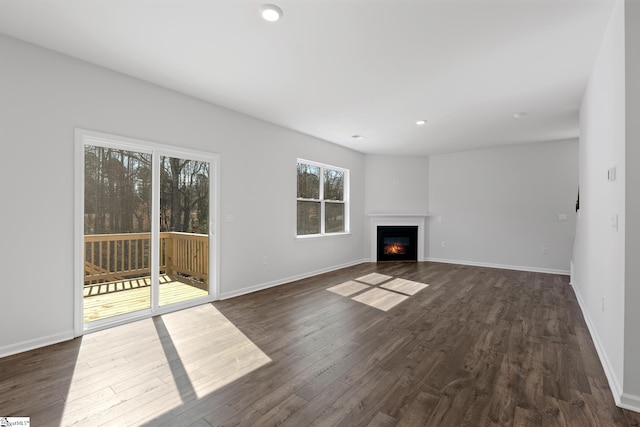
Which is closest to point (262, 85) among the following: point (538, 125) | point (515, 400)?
point (515, 400)

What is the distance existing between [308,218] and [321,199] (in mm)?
569

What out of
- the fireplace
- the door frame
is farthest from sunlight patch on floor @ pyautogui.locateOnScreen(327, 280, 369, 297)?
the fireplace

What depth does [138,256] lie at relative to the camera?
3562 mm

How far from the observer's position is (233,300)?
4.30 metres

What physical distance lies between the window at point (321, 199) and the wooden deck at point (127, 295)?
2.41 m

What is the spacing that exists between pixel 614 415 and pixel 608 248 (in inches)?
46.3

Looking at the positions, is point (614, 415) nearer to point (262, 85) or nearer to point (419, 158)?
point (262, 85)

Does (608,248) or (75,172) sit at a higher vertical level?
(75,172)

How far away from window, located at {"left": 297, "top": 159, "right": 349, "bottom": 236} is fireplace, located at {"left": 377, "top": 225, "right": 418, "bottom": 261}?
→ 3.88ft

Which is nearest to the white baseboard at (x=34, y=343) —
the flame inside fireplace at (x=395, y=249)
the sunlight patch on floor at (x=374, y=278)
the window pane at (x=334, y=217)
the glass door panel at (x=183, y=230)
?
the glass door panel at (x=183, y=230)

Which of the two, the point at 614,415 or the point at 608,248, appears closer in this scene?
the point at 614,415

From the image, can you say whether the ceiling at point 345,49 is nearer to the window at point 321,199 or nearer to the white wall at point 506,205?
the window at point 321,199

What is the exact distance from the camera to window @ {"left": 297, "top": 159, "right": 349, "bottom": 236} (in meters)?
5.98

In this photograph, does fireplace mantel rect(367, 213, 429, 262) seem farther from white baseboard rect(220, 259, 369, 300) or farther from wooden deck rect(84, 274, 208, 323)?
wooden deck rect(84, 274, 208, 323)
